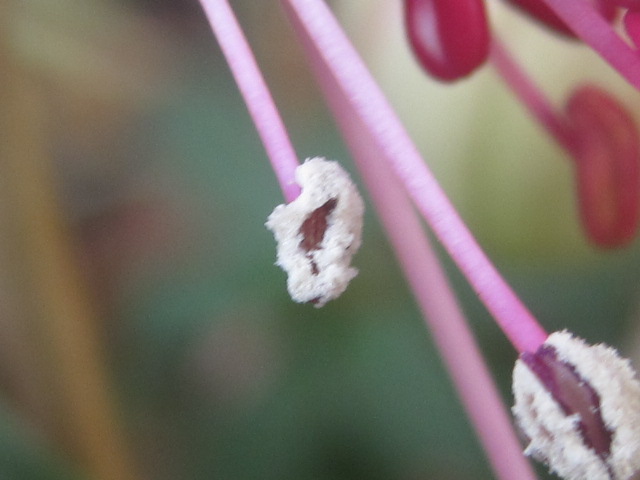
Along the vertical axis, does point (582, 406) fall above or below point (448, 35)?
below

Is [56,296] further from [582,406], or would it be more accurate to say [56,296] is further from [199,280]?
[582,406]

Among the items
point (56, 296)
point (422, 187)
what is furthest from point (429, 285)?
point (56, 296)

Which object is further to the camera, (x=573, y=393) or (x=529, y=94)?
(x=529, y=94)

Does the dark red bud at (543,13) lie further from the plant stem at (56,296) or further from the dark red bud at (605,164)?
the plant stem at (56,296)

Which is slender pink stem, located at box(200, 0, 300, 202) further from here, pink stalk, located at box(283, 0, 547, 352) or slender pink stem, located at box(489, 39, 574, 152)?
slender pink stem, located at box(489, 39, 574, 152)

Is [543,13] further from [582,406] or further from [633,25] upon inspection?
[582,406]

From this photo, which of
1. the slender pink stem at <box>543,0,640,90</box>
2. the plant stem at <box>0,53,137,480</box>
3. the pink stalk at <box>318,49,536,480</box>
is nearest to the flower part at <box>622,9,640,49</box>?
the slender pink stem at <box>543,0,640,90</box>

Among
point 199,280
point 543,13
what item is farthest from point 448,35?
point 199,280

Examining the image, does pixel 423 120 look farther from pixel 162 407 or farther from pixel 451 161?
pixel 162 407
